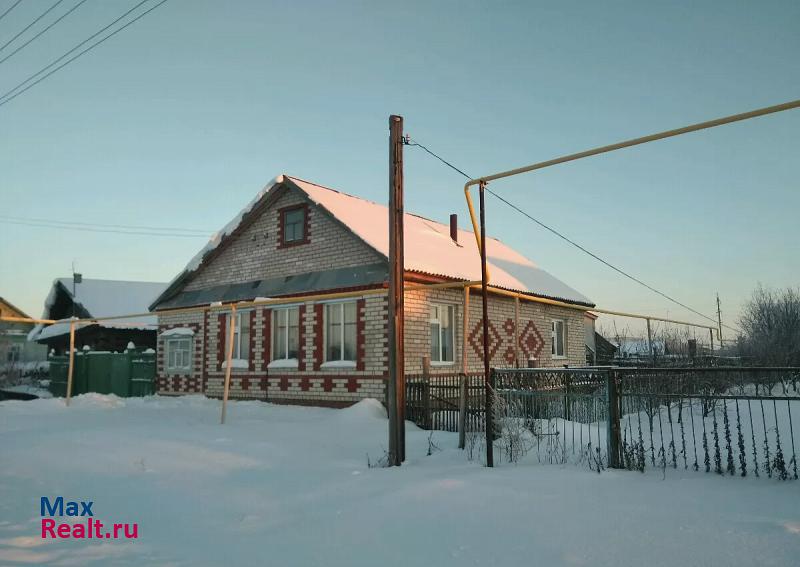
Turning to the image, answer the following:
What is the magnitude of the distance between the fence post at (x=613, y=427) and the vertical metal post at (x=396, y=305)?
104 inches

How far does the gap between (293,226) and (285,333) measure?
2.93 metres

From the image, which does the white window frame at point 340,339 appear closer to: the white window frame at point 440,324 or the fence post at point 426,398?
the white window frame at point 440,324

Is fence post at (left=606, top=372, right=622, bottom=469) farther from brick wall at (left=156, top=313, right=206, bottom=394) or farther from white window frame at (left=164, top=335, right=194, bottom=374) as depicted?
white window frame at (left=164, top=335, right=194, bottom=374)

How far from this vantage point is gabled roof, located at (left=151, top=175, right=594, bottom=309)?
575 inches

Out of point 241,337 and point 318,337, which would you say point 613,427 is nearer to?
point 318,337

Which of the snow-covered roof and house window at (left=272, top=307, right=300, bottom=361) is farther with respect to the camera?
the snow-covered roof

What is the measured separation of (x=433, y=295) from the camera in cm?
1470

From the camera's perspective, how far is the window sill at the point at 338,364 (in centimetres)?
1427

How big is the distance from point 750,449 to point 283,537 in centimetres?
676

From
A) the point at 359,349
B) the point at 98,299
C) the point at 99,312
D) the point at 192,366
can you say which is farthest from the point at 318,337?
the point at 98,299

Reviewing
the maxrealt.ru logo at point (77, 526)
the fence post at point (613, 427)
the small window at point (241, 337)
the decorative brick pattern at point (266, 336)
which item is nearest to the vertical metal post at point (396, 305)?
the fence post at point (613, 427)

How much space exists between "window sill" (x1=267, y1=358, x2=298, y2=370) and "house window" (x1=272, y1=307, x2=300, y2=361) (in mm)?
82

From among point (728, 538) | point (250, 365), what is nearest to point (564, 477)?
point (728, 538)

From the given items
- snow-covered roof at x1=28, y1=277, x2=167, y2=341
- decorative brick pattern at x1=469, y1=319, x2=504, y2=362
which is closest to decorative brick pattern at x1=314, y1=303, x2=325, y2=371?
decorative brick pattern at x1=469, y1=319, x2=504, y2=362
